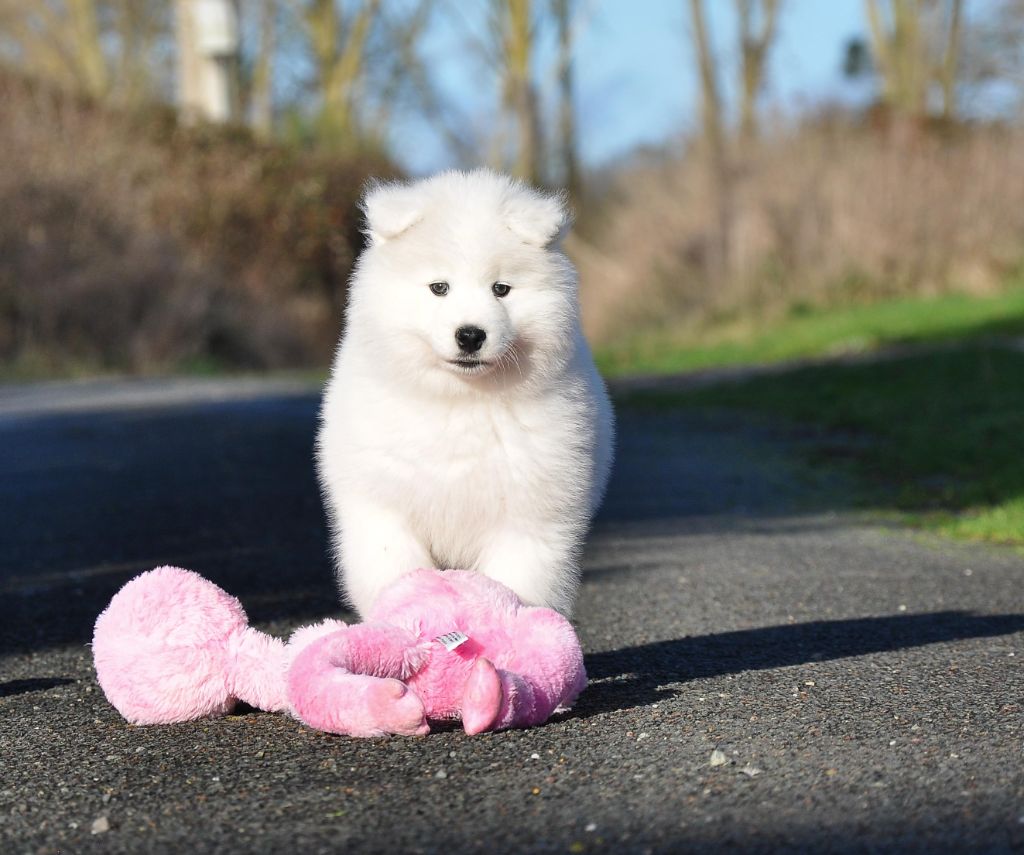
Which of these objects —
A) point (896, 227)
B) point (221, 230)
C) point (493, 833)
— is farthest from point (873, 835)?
point (896, 227)

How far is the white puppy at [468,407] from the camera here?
3.88 metres

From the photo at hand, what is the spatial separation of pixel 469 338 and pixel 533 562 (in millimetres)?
657

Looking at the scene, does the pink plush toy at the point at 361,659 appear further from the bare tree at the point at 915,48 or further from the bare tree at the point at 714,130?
the bare tree at the point at 915,48

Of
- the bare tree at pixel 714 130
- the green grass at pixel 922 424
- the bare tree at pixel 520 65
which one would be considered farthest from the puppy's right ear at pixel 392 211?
the bare tree at pixel 520 65

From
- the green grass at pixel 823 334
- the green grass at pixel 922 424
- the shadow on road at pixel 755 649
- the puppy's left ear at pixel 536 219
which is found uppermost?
the puppy's left ear at pixel 536 219

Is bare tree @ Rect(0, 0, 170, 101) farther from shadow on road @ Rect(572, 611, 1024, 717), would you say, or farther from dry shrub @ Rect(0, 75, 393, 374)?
shadow on road @ Rect(572, 611, 1024, 717)

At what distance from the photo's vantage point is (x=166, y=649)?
3.78m

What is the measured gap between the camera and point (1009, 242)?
23484 millimetres

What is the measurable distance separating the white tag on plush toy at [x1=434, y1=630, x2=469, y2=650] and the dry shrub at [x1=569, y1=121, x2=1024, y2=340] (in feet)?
61.3

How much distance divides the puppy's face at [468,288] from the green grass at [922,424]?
3908mm

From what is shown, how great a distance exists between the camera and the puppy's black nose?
377 centimetres

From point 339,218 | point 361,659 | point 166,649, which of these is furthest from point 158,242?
point 361,659

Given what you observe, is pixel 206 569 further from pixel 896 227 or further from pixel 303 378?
pixel 896 227

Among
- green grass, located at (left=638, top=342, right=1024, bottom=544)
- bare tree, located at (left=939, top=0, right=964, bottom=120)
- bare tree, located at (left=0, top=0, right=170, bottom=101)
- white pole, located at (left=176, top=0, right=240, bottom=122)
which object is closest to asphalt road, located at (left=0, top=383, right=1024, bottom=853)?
green grass, located at (left=638, top=342, right=1024, bottom=544)
